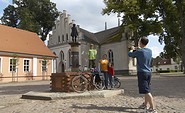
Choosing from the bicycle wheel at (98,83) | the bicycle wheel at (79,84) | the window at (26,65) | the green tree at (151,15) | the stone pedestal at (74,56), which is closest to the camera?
the bicycle wheel at (79,84)

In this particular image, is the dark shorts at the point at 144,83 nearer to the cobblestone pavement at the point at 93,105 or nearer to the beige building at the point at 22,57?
the cobblestone pavement at the point at 93,105

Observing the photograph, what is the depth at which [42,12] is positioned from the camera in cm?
4900

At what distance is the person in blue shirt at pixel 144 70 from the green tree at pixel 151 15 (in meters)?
24.1

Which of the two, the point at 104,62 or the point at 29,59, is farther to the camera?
the point at 29,59

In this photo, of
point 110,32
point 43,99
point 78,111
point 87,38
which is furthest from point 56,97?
point 110,32

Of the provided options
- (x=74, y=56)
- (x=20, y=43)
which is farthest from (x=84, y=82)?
(x=20, y=43)

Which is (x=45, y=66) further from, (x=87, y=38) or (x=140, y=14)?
(x=140, y=14)

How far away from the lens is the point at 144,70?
224 inches

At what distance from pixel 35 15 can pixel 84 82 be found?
132 ft

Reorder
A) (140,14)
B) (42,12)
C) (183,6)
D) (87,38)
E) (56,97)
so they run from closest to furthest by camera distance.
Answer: (56,97) → (183,6) → (140,14) → (87,38) → (42,12)

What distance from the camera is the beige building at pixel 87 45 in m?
42.0

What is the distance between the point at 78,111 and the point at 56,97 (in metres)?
2.76

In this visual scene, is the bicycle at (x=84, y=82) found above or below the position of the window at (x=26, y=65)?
below

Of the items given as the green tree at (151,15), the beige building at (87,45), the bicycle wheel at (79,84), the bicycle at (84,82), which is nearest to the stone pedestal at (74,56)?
the bicycle at (84,82)
